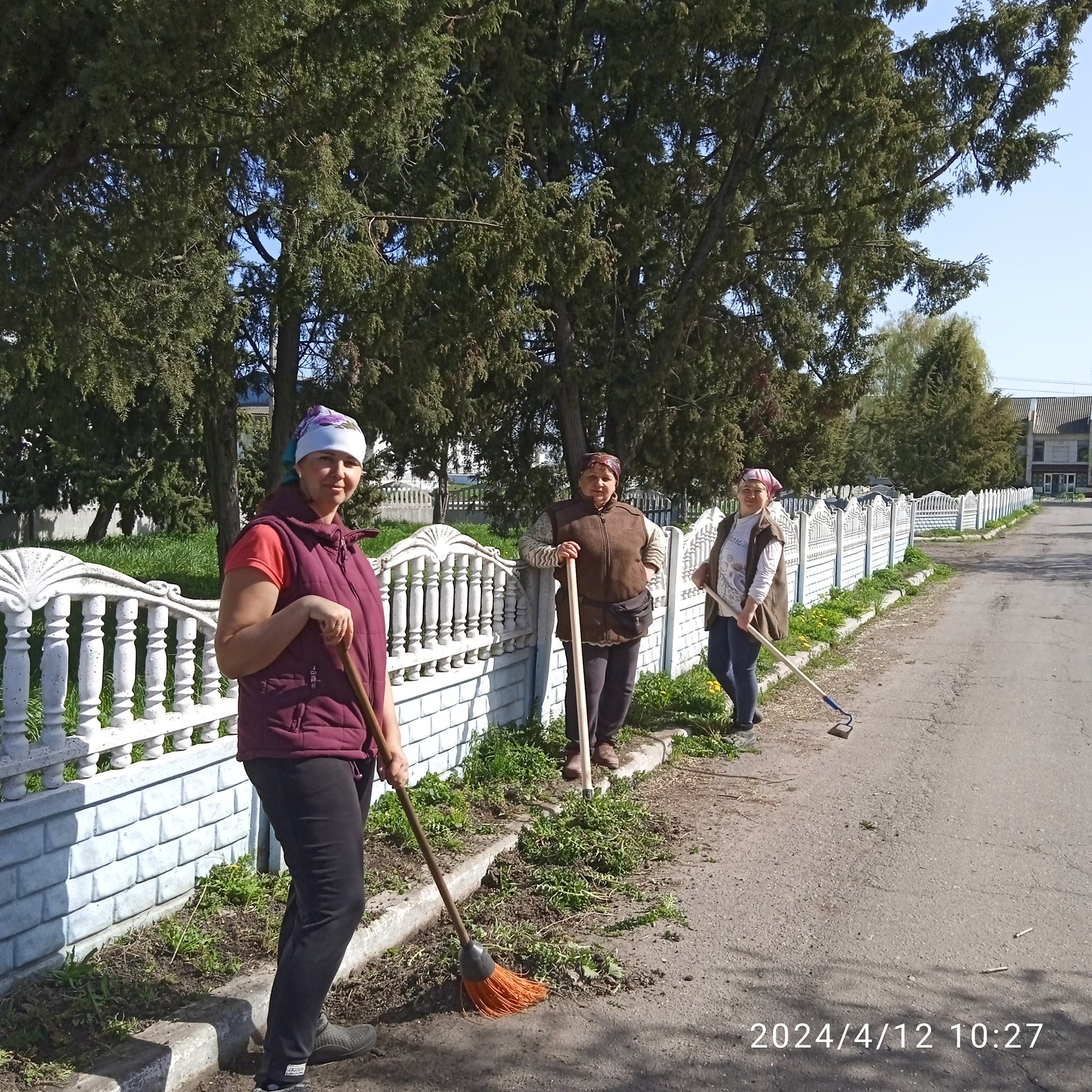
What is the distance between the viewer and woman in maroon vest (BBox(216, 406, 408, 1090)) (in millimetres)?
2855

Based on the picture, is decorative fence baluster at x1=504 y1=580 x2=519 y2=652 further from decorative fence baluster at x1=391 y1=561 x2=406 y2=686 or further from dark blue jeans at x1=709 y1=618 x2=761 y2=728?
dark blue jeans at x1=709 y1=618 x2=761 y2=728

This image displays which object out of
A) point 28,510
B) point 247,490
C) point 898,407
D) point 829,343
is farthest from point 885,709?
point 898,407

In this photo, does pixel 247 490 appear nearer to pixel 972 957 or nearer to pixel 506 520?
pixel 506 520

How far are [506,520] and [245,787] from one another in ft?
39.2

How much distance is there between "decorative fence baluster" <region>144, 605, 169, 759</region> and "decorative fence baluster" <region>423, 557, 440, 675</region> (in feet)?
5.79

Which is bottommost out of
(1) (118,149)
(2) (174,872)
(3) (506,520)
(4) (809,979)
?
(4) (809,979)

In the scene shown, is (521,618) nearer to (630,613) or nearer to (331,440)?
(630,613)

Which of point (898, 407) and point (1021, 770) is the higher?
point (898, 407)

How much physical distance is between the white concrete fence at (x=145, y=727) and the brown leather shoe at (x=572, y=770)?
52 cm

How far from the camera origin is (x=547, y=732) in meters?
6.58

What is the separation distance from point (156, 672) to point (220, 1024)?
120cm

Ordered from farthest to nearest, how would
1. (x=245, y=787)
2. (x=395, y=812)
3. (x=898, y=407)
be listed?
1. (x=898, y=407)
2. (x=395, y=812)
3. (x=245, y=787)

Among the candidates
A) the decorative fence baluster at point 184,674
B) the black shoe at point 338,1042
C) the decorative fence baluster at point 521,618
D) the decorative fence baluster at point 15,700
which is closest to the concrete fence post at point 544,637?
the decorative fence baluster at point 521,618
